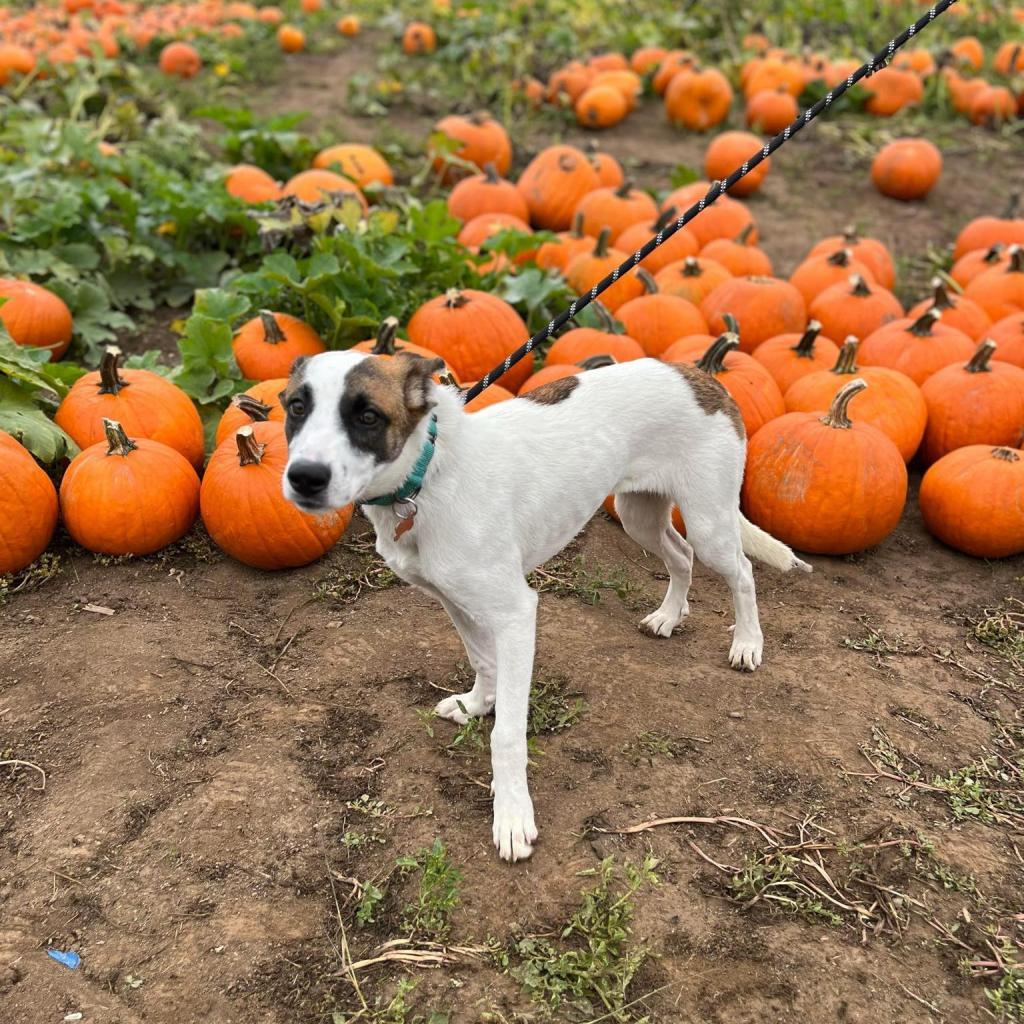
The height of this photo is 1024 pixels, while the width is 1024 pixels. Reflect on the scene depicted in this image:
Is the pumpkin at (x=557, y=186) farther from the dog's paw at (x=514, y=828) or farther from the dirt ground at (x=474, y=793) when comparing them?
the dog's paw at (x=514, y=828)

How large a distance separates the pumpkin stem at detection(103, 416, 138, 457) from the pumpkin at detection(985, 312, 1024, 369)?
17.0 ft

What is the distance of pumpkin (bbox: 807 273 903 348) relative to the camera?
6.86 m

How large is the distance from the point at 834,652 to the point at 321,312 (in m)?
3.64

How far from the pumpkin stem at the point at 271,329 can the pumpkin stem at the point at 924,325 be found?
3.98 metres

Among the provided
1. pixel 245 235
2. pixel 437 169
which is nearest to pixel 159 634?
pixel 245 235

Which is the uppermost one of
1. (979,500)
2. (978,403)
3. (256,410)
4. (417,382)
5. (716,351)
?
(417,382)

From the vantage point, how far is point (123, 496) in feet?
15.6

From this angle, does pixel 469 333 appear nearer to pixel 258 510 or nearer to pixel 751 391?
pixel 751 391

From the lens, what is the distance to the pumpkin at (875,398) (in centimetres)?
571

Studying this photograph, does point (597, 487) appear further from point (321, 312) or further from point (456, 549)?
point (321, 312)

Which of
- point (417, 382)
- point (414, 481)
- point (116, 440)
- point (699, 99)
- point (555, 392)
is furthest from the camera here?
point (699, 99)

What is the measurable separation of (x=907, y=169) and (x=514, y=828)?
9.15 m

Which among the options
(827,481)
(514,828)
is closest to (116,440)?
(514,828)

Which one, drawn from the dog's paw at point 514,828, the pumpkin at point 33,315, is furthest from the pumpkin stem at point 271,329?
the dog's paw at point 514,828
